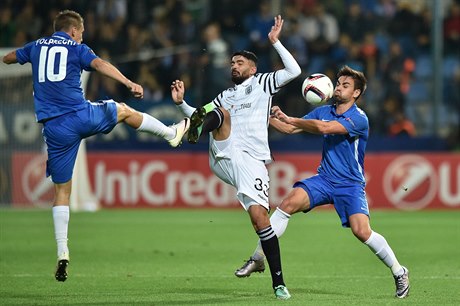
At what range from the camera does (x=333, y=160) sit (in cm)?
1004

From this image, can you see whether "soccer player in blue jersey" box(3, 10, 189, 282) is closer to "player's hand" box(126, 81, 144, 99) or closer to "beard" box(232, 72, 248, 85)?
"player's hand" box(126, 81, 144, 99)

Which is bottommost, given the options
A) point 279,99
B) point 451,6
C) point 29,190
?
point 29,190

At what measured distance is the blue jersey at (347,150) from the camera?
32.4 ft

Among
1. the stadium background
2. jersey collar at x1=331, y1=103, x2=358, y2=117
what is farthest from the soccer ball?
the stadium background

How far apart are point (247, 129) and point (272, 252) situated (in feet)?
3.87

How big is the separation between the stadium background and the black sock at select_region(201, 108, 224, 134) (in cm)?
1020

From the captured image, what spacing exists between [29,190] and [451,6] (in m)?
10.4

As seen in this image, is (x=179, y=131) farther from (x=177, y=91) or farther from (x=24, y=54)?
(x=24, y=54)

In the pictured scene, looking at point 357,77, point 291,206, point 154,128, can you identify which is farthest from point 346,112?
point 154,128

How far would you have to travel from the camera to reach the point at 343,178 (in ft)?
32.7

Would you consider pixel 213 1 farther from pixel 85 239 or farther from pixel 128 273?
pixel 128 273

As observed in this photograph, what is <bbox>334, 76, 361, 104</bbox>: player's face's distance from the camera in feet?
32.8

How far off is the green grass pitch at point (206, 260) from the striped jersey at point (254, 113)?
1374 mm

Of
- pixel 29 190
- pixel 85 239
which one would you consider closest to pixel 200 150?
pixel 29 190
